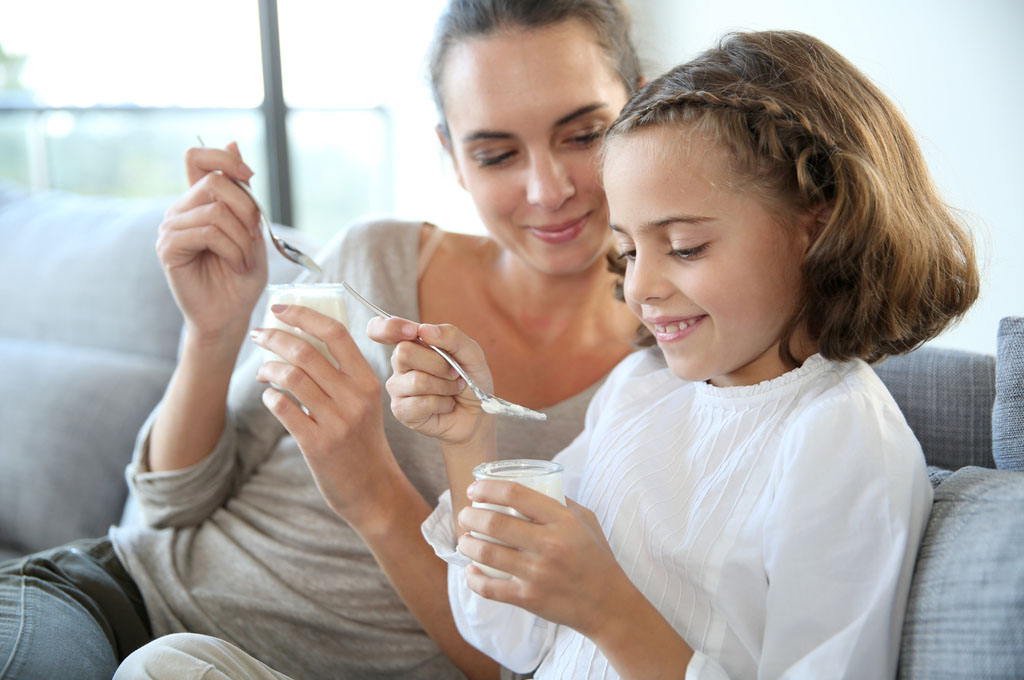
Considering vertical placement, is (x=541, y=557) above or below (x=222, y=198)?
below

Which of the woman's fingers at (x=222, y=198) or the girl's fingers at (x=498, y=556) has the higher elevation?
the woman's fingers at (x=222, y=198)

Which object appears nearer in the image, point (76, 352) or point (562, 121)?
point (562, 121)

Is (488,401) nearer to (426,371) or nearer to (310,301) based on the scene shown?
(426,371)

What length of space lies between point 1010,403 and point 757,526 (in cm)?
36

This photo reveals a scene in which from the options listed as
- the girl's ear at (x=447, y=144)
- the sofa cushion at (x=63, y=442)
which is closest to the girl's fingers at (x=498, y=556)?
the girl's ear at (x=447, y=144)

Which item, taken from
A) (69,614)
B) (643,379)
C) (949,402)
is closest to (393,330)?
(643,379)

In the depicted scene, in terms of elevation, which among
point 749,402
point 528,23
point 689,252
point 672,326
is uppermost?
point 528,23

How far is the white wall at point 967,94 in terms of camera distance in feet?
5.78

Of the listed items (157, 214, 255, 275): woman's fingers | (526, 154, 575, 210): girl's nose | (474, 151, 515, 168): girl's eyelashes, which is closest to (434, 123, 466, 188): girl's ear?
(474, 151, 515, 168): girl's eyelashes

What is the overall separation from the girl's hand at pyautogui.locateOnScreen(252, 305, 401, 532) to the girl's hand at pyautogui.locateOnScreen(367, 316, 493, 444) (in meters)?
0.13

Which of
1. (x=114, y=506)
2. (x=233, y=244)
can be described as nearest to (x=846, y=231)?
(x=233, y=244)

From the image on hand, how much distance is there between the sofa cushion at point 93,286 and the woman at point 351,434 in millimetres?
645

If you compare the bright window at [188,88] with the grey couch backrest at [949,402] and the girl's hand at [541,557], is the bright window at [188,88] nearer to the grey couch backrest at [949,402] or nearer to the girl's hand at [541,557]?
the grey couch backrest at [949,402]

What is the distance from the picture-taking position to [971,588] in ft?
2.71
